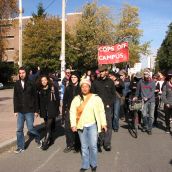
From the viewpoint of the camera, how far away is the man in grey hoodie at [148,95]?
13.1 meters

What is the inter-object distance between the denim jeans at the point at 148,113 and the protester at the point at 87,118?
5485 mm

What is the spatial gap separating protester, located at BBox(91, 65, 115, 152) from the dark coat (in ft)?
3.08

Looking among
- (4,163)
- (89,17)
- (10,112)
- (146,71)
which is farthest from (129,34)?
(4,163)

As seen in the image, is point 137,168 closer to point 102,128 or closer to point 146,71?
point 102,128

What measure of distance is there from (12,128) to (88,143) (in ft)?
18.7

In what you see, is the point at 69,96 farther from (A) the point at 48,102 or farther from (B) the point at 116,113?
(B) the point at 116,113

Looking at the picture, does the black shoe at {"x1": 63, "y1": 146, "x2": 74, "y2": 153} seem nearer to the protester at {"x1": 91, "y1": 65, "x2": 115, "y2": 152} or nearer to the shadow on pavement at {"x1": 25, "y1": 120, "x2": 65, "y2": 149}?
the protester at {"x1": 91, "y1": 65, "x2": 115, "y2": 152}

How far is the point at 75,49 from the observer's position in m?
53.2

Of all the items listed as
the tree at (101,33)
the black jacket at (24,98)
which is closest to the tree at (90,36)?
the tree at (101,33)

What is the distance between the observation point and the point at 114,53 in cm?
2117

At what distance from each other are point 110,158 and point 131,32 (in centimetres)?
4798

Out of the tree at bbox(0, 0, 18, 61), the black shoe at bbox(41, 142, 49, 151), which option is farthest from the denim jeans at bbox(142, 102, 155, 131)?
the tree at bbox(0, 0, 18, 61)

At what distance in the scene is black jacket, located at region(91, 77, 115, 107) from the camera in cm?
1088

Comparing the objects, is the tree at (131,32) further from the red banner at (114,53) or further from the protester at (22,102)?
the protester at (22,102)
